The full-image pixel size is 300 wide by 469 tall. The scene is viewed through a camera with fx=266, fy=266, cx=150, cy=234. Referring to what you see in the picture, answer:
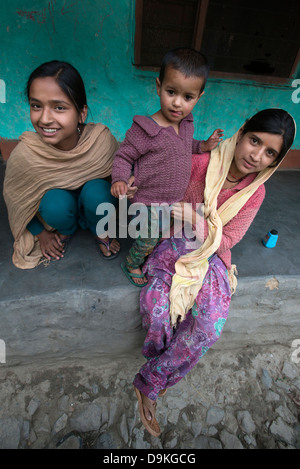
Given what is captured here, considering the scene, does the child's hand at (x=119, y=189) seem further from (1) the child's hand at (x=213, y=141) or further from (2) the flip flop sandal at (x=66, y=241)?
(2) the flip flop sandal at (x=66, y=241)

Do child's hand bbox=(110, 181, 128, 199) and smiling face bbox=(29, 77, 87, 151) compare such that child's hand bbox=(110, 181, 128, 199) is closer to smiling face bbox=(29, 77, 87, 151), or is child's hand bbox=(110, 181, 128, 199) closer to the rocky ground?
smiling face bbox=(29, 77, 87, 151)

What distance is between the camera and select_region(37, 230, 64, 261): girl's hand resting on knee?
5.86ft

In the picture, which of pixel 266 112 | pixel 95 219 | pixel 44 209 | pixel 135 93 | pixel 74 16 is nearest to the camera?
pixel 266 112

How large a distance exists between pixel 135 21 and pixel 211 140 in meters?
1.80

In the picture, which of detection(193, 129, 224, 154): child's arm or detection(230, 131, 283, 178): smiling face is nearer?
detection(230, 131, 283, 178): smiling face

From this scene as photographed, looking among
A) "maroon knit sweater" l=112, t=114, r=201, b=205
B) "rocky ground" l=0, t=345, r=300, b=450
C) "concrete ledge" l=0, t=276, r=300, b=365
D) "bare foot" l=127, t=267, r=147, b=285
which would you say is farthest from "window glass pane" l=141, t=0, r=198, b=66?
"rocky ground" l=0, t=345, r=300, b=450

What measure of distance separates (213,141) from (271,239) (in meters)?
0.98

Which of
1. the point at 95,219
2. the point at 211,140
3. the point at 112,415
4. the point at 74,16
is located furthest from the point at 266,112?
the point at 74,16

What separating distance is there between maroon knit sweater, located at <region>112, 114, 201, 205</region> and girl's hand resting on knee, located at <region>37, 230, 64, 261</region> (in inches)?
26.0

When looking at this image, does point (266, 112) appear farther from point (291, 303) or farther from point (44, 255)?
point (44, 255)

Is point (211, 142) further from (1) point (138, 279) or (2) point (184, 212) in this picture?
(1) point (138, 279)

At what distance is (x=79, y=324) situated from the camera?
171 centimetres
